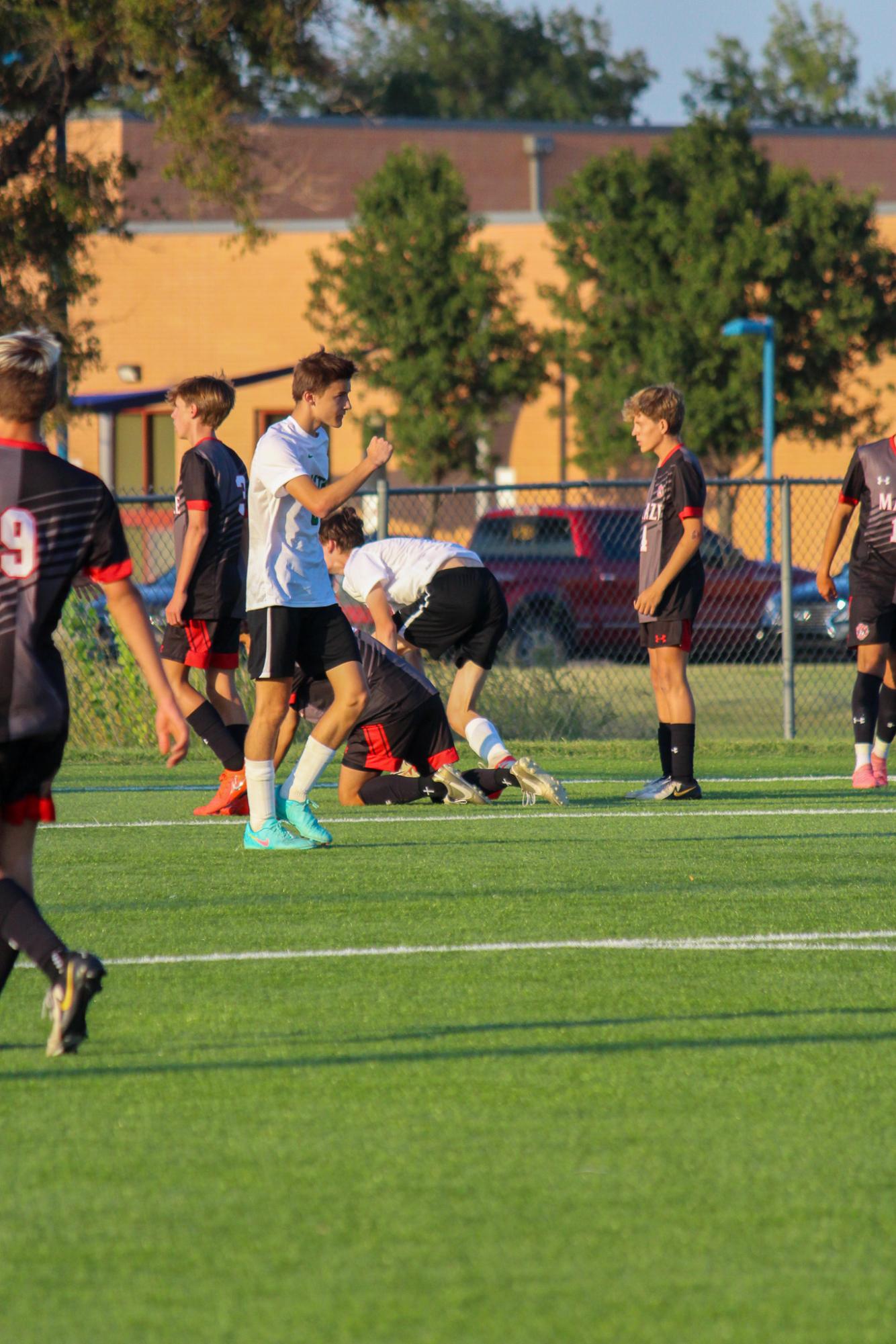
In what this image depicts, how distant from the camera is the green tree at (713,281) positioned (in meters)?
33.0

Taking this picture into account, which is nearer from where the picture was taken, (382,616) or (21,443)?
(21,443)

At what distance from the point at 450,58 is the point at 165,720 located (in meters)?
82.5

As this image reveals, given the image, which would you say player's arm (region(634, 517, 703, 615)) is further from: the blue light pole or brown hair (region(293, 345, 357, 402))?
the blue light pole

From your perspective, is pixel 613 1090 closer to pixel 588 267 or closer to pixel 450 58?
pixel 588 267

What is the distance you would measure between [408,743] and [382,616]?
2.04 feet

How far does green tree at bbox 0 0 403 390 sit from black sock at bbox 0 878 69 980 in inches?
628

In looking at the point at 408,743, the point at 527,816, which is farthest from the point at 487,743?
the point at 527,816

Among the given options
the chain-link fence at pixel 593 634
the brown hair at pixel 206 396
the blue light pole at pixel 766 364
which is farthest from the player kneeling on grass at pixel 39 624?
the blue light pole at pixel 766 364

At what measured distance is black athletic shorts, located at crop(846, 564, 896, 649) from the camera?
1009 centimetres

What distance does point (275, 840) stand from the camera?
7676 millimetres

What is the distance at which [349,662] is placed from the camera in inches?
310

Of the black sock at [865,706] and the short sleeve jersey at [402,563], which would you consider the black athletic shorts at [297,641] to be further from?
the black sock at [865,706]

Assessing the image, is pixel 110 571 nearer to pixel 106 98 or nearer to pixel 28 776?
pixel 28 776

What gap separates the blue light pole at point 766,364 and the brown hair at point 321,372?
2374 cm
